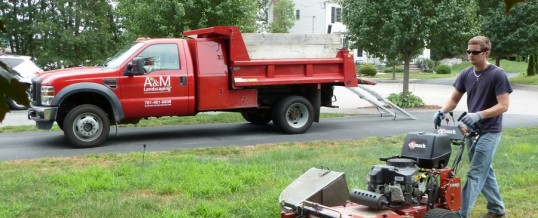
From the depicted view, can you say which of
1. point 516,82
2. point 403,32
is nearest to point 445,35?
point 403,32

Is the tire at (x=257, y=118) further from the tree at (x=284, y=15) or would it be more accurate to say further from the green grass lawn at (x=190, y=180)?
the tree at (x=284, y=15)

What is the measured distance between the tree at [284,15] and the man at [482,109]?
43.2m

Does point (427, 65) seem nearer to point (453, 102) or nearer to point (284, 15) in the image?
point (284, 15)

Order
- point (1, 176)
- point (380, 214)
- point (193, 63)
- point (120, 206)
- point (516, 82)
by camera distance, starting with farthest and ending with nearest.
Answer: point (516, 82) < point (193, 63) < point (1, 176) < point (120, 206) < point (380, 214)

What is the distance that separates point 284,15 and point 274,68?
3822 cm

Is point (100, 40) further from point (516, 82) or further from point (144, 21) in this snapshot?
point (516, 82)

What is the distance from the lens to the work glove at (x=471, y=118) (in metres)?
4.91

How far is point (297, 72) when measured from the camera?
11789mm

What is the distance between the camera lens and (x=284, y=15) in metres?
49.1

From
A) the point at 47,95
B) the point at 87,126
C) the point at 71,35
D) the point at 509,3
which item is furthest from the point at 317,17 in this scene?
the point at 509,3

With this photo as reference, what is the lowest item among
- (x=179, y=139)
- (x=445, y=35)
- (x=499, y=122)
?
(x=179, y=139)

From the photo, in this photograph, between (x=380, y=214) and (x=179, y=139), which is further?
(x=179, y=139)

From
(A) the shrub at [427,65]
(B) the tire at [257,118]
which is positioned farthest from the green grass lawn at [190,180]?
(A) the shrub at [427,65]

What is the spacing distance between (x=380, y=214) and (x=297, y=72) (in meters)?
→ 7.56
